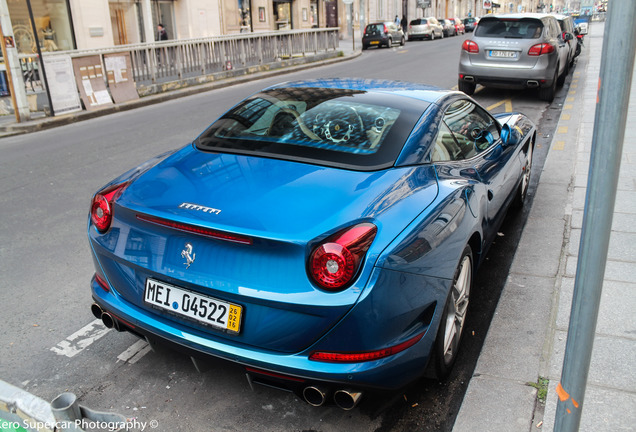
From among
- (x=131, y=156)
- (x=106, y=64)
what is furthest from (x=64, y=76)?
(x=131, y=156)

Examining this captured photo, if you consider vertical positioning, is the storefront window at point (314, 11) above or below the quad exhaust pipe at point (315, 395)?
above

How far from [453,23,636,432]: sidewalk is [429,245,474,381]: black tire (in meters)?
0.16

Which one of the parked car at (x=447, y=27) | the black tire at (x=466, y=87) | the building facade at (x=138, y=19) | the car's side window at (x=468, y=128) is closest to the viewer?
the car's side window at (x=468, y=128)

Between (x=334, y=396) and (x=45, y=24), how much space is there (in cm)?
2016

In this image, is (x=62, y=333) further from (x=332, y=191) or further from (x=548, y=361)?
(x=548, y=361)

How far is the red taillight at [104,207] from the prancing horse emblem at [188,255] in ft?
1.89

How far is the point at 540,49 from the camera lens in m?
10.9

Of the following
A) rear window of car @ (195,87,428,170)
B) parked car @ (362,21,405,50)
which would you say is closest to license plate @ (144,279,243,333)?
rear window of car @ (195,87,428,170)

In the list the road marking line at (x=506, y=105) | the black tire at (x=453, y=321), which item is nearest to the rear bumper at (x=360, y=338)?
the black tire at (x=453, y=321)

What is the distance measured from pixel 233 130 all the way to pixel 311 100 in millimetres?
550

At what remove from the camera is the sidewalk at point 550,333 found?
266 cm

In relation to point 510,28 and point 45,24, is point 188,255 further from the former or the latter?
point 45,24

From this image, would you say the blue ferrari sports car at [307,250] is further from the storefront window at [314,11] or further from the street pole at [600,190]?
the storefront window at [314,11]

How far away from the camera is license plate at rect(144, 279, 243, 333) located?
2.44m
